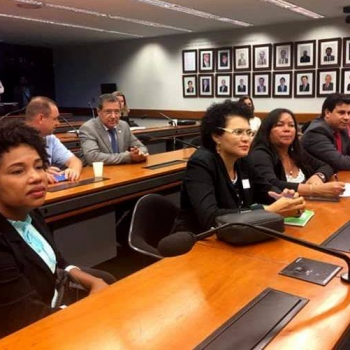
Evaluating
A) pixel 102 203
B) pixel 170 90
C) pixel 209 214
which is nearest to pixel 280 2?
pixel 170 90

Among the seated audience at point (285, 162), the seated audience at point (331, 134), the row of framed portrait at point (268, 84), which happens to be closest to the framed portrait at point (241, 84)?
the row of framed portrait at point (268, 84)

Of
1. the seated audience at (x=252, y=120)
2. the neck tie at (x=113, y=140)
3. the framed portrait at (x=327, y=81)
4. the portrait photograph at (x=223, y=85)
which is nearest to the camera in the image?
the seated audience at (x=252, y=120)

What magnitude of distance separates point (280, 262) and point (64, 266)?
847mm

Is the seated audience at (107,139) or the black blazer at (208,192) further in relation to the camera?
the seated audience at (107,139)

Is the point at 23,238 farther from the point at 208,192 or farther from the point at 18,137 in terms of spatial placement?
the point at 208,192

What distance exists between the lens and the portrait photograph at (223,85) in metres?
8.99

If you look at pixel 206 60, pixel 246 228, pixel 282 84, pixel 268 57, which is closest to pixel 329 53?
pixel 282 84

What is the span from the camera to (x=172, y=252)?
4.07 feet

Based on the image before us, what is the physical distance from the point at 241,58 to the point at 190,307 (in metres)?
8.08

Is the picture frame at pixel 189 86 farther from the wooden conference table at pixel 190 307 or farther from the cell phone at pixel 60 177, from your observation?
the wooden conference table at pixel 190 307

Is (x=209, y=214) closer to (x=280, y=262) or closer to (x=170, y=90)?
(x=280, y=262)

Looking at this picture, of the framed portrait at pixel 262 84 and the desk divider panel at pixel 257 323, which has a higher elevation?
the framed portrait at pixel 262 84

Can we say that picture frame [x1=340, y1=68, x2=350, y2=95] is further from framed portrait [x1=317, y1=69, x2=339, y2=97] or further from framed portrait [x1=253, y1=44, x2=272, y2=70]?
framed portrait [x1=253, y1=44, x2=272, y2=70]

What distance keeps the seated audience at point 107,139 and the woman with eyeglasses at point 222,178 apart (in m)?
1.41
